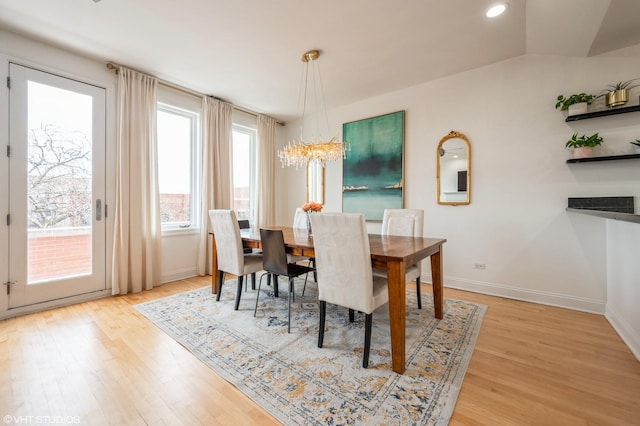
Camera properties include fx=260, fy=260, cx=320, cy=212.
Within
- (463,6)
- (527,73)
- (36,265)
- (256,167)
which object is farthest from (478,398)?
(256,167)

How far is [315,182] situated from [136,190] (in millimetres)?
2797

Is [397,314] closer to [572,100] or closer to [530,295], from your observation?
[530,295]

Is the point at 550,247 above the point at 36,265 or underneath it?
above

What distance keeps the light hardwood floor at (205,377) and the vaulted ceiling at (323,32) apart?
2655 mm

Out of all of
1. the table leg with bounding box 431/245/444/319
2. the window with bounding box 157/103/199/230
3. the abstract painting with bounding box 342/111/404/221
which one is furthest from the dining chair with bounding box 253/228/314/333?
the window with bounding box 157/103/199/230

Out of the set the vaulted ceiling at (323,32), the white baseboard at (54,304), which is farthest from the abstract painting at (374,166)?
the white baseboard at (54,304)

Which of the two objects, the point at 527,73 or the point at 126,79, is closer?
the point at 527,73

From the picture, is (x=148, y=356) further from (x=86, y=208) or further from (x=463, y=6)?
(x=463, y=6)

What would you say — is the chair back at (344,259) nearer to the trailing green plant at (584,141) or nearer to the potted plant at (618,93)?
the trailing green plant at (584,141)

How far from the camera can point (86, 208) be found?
3.02 metres

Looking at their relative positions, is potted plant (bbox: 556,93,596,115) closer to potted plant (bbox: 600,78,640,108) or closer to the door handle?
potted plant (bbox: 600,78,640,108)

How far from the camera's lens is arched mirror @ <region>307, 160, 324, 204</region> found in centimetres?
480

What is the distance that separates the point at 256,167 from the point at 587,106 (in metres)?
4.55

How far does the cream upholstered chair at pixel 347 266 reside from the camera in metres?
1.74
